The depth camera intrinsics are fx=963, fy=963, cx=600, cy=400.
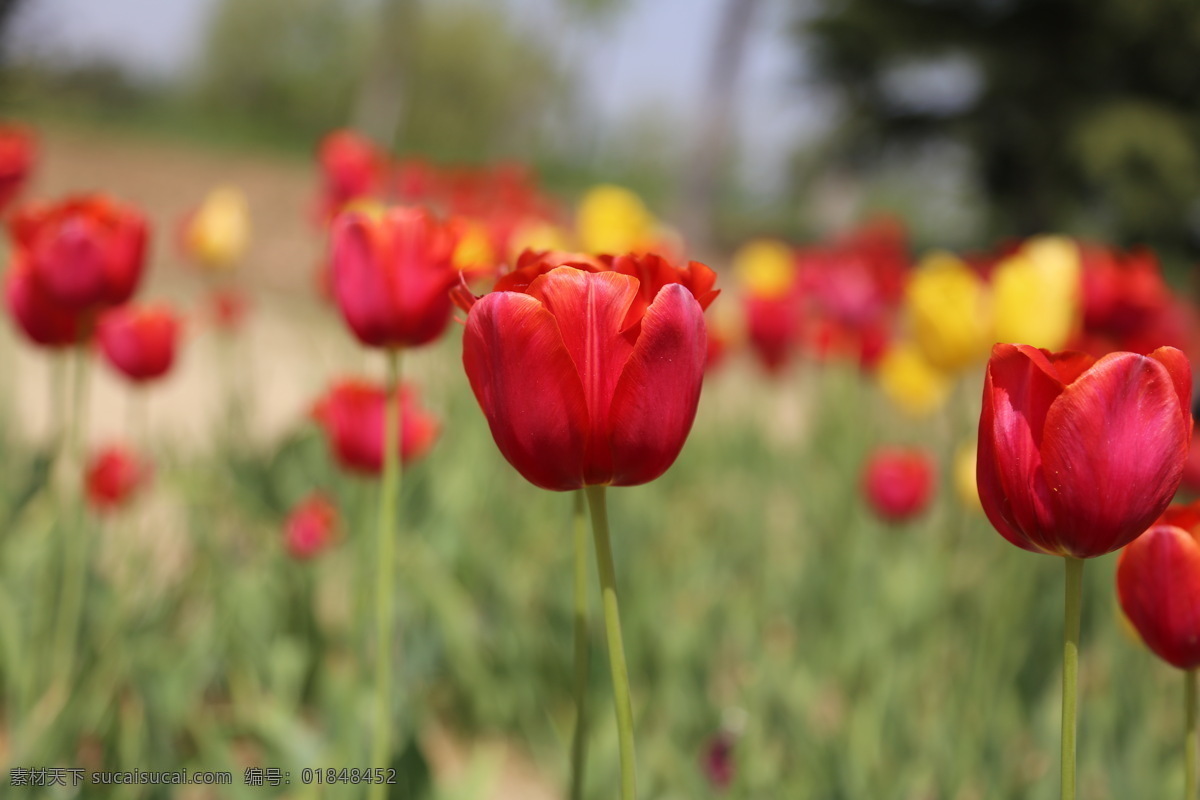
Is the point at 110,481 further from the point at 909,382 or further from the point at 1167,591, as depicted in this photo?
the point at 909,382

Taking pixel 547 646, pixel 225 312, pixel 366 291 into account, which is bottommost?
pixel 547 646

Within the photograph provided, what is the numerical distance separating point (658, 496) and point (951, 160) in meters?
11.4

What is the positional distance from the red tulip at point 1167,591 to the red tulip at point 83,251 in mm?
969

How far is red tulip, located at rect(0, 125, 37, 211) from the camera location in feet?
5.65

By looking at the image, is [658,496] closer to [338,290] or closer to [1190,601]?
[338,290]

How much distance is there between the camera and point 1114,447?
0.46m

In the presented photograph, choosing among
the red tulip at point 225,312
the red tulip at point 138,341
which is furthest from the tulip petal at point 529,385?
the red tulip at point 225,312

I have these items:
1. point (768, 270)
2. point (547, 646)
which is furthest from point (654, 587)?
point (768, 270)

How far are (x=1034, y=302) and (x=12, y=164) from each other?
178cm

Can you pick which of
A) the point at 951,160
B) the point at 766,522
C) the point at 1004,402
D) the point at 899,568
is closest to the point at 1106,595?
the point at 899,568

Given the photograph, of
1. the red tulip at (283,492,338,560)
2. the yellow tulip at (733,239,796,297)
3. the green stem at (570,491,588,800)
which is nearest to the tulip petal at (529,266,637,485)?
the green stem at (570,491,588,800)

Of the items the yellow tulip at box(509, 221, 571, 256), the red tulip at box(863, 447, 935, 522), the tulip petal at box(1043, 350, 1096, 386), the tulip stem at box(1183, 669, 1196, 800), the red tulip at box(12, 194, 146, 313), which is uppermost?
the yellow tulip at box(509, 221, 571, 256)

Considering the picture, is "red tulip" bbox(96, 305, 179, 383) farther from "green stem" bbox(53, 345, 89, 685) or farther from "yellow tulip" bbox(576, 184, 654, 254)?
"yellow tulip" bbox(576, 184, 654, 254)

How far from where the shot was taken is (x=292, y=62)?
70.8 feet
